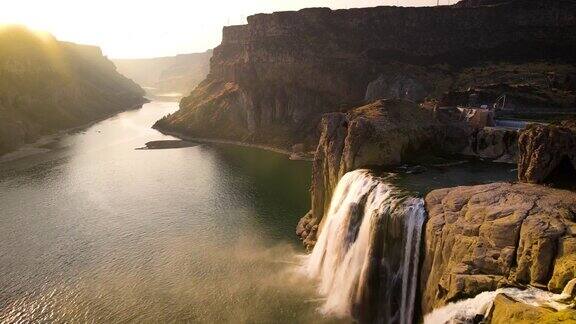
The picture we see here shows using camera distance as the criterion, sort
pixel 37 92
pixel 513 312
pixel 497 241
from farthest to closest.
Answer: pixel 37 92 < pixel 497 241 < pixel 513 312

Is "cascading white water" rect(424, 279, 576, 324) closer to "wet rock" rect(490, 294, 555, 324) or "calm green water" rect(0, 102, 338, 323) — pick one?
"wet rock" rect(490, 294, 555, 324)

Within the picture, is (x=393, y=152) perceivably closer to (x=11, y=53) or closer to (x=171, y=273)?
(x=171, y=273)

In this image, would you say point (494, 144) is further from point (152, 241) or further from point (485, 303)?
point (152, 241)

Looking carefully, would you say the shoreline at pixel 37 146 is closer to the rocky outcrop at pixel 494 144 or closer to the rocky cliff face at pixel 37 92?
the rocky cliff face at pixel 37 92

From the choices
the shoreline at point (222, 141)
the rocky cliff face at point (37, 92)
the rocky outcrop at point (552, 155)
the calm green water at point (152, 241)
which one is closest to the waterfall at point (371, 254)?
the calm green water at point (152, 241)

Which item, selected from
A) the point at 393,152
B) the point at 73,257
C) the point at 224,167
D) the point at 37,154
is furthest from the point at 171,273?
the point at 37,154

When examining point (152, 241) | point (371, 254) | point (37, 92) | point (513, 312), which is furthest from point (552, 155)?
point (37, 92)
